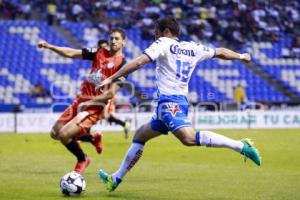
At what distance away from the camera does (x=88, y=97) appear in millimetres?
12602

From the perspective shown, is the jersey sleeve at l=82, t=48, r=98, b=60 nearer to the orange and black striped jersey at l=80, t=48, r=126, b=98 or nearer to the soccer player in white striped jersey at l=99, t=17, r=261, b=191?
the orange and black striped jersey at l=80, t=48, r=126, b=98

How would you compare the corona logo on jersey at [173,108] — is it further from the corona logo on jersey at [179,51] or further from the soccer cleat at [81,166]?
the soccer cleat at [81,166]

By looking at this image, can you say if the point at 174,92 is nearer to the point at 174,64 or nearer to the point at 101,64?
the point at 174,64

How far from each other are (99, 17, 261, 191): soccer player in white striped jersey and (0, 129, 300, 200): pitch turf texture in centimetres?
74

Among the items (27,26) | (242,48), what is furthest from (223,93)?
(27,26)

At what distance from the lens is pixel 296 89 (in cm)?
3959

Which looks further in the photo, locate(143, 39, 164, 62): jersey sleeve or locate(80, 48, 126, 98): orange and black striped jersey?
locate(80, 48, 126, 98): orange and black striped jersey

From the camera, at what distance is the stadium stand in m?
36.8

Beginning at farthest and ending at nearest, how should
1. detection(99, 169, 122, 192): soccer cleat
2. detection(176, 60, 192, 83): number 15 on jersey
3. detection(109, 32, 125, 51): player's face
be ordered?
detection(109, 32, 125, 51): player's face, detection(99, 169, 122, 192): soccer cleat, detection(176, 60, 192, 83): number 15 on jersey

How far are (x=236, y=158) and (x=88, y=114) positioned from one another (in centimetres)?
629

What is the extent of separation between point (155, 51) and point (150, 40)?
3097 centimetres

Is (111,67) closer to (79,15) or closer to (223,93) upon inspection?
(223,93)

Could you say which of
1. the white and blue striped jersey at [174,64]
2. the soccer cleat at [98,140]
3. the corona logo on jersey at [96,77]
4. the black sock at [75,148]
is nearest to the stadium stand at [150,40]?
the soccer cleat at [98,140]

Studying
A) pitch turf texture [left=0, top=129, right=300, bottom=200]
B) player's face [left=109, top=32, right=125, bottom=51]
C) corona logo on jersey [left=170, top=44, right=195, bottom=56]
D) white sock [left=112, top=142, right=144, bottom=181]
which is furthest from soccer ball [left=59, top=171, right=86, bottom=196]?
player's face [left=109, top=32, right=125, bottom=51]
